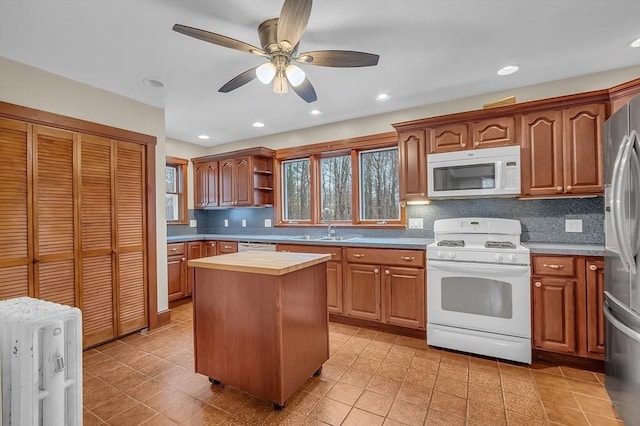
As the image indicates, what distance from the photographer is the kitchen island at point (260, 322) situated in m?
1.84

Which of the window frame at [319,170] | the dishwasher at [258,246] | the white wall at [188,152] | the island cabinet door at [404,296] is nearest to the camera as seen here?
the island cabinet door at [404,296]

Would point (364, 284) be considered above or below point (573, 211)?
below

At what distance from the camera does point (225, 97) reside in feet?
10.3

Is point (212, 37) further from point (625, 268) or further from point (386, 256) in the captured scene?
point (625, 268)

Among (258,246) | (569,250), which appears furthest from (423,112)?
(258,246)

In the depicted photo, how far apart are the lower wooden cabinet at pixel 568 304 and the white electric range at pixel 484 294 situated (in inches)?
4.1

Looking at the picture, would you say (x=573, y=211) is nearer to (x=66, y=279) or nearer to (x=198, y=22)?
(x=198, y=22)

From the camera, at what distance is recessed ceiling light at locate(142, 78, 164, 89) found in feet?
8.89

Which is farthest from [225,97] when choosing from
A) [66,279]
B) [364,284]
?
[364,284]

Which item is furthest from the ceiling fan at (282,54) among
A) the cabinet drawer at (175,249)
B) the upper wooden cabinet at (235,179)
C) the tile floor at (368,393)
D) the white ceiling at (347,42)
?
the cabinet drawer at (175,249)

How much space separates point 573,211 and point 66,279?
464cm

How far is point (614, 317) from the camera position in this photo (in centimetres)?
179

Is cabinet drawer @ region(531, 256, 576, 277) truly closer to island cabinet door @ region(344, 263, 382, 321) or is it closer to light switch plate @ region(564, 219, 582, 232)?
light switch plate @ region(564, 219, 582, 232)

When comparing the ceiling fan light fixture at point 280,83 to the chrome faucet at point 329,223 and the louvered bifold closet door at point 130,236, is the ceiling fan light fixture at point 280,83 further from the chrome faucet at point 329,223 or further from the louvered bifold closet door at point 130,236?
the chrome faucet at point 329,223
